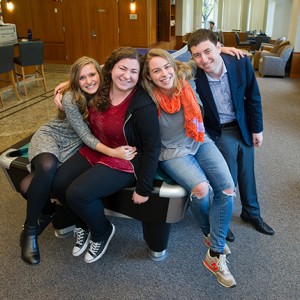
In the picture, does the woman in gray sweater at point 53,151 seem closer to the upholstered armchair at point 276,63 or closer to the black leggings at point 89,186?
the black leggings at point 89,186

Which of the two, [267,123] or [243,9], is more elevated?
[243,9]

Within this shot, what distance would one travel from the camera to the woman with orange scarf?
1.72 m

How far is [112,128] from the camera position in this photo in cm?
178

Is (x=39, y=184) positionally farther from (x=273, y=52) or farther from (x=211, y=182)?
(x=273, y=52)

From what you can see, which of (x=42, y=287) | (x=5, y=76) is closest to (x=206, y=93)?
(x=42, y=287)

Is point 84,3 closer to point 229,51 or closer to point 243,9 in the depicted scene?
point 229,51

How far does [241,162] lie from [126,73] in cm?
97

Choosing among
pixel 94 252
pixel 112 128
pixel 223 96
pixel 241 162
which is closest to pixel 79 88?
pixel 112 128

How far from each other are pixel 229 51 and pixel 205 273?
1362mm

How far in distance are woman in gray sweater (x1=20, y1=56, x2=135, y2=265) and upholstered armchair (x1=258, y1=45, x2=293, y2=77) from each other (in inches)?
252

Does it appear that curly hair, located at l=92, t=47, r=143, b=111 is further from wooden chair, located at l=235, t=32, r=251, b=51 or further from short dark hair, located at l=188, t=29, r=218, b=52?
wooden chair, located at l=235, t=32, r=251, b=51

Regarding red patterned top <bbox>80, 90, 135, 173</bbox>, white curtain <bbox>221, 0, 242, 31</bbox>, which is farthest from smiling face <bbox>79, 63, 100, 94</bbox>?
white curtain <bbox>221, 0, 242, 31</bbox>

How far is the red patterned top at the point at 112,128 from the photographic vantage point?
1.76 m

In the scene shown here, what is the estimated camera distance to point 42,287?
1.78m
